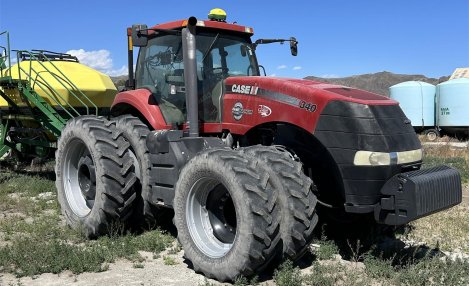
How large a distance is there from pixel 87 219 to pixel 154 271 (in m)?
1.41

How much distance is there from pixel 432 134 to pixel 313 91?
17.2 metres

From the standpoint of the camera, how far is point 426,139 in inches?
782

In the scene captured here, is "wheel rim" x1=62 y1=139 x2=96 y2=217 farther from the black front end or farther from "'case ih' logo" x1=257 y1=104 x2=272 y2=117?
the black front end

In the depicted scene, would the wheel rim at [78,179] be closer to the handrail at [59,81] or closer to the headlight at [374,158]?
the handrail at [59,81]

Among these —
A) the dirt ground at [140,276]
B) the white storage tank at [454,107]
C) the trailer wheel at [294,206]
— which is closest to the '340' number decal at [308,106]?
the trailer wheel at [294,206]

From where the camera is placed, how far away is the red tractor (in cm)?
415

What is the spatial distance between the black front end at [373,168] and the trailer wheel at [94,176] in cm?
225

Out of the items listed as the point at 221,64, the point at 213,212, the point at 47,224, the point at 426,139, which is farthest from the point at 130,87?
the point at 426,139

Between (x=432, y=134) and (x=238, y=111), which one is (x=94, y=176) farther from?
(x=432, y=134)

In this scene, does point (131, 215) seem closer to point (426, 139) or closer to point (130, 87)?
point (130, 87)

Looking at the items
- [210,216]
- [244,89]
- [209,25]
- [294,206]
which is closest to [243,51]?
[209,25]

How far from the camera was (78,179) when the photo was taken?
630 centimetres

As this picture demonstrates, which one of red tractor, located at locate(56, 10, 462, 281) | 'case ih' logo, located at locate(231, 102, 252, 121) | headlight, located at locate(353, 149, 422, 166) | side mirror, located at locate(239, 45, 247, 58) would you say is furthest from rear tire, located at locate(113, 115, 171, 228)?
headlight, located at locate(353, 149, 422, 166)

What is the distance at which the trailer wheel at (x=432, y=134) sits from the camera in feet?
65.6
